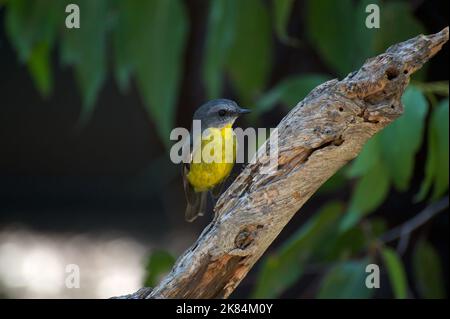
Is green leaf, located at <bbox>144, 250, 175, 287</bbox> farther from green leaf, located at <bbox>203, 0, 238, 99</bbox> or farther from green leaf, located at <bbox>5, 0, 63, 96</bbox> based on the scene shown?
green leaf, located at <bbox>5, 0, 63, 96</bbox>

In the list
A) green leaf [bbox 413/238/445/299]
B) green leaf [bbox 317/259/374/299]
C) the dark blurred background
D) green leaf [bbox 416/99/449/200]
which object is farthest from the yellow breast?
green leaf [bbox 413/238/445/299]

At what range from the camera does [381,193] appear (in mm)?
2285

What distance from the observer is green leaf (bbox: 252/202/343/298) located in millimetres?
2445

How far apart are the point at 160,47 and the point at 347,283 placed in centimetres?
86

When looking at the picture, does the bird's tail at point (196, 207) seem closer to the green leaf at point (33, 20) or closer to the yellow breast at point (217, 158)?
the yellow breast at point (217, 158)

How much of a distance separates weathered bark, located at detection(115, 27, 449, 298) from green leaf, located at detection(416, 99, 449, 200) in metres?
0.60

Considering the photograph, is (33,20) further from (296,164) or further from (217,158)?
(296,164)

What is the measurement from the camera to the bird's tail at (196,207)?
6.68ft

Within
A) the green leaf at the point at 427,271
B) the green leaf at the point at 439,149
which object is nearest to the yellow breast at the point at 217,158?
the green leaf at the point at 439,149

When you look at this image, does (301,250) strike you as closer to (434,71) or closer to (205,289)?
(434,71)

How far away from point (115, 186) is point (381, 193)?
3.61 metres

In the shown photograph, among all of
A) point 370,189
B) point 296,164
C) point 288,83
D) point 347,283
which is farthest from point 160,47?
point 296,164

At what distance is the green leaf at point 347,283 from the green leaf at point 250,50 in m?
0.59
